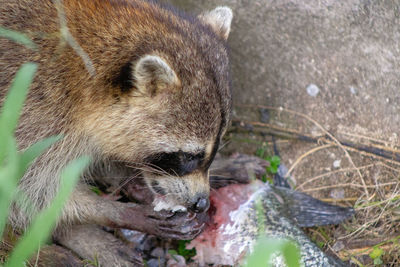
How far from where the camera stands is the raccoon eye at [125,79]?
11.7 feet

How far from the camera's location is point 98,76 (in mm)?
3643

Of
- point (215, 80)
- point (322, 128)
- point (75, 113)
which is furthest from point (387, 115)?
point (75, 113)

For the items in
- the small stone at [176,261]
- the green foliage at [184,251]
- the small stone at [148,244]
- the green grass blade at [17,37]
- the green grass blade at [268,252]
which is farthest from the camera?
the small stone at [148,244]

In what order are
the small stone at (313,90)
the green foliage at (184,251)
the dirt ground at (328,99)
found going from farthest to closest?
the small stone at (313,90) < the dirt ground at (328,99) < the green foliage at (184,251)

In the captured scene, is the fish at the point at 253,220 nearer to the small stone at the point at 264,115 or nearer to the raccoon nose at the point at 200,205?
the raccoon nose at the point at 200,205

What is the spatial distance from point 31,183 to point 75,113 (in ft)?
2.02

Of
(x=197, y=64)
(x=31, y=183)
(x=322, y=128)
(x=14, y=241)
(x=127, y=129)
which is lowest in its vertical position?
(x=322, y=128)

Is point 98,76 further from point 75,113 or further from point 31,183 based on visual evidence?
point 31,183

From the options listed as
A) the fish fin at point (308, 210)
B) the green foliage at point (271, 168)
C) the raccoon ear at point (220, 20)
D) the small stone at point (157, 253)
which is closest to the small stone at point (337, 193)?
the fish fin at point (308, 210)

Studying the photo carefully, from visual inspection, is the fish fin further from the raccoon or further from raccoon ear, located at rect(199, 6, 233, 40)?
raccoon ear, located at rect(199, 6, 233, 40)

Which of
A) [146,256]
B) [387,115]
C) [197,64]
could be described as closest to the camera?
[197,64]

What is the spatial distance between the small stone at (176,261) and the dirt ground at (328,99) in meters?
1.25

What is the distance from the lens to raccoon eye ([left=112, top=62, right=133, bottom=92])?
3.56 meters

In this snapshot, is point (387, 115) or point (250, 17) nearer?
point (387, 115)
